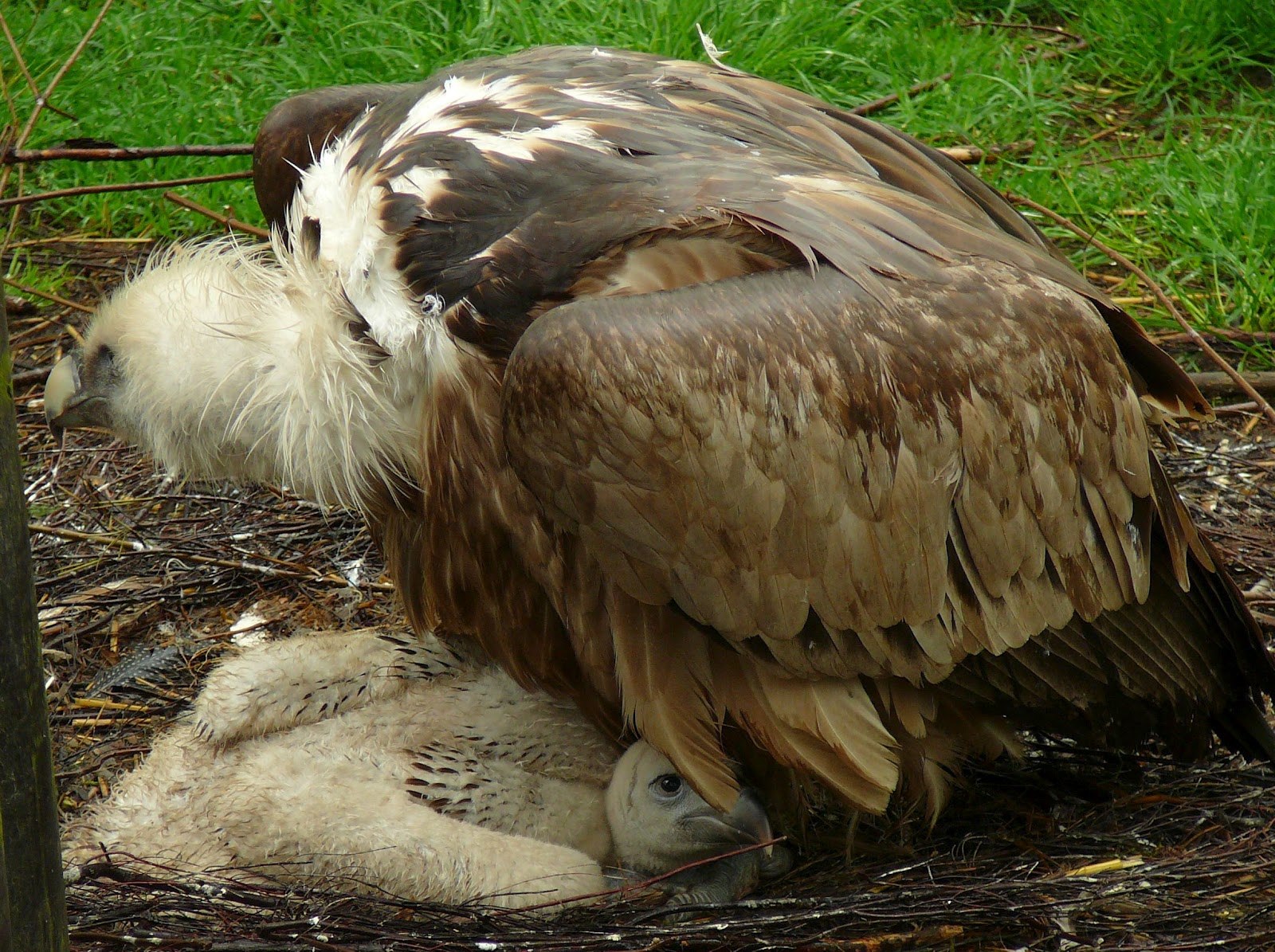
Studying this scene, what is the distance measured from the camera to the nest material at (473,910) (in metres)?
3.22

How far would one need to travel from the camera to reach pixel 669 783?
3.62 meters

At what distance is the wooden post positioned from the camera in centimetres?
214

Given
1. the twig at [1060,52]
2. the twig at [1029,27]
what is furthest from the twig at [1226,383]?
the twig at [1029,27]

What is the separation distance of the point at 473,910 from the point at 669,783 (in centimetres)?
59

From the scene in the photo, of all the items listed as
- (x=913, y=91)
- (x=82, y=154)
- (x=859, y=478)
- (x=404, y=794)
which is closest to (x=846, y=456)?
(x=859, y=478)

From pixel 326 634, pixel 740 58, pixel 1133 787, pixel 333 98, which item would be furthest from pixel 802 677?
pixel 740 58

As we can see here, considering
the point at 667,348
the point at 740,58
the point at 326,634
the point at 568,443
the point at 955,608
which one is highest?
the point at 740,58

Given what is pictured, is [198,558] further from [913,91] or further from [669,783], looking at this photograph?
[913,91]

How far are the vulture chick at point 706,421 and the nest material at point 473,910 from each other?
0.87 feet

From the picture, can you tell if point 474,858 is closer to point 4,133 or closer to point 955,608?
point 955,608

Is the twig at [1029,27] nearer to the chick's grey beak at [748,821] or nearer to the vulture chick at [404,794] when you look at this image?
the vulture chick at [404,794]

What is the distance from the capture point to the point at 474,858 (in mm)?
3469

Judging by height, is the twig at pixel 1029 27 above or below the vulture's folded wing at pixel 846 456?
above

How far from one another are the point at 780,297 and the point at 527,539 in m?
0.79
